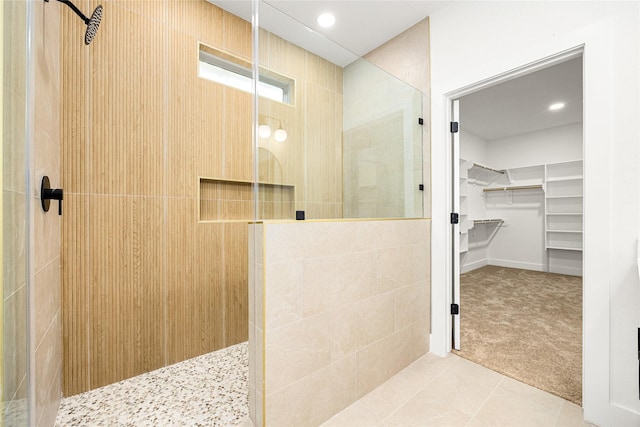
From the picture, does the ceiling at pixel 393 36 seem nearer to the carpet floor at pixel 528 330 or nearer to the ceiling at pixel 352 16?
the ceiling at pixel 352 16

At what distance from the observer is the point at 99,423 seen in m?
1.43

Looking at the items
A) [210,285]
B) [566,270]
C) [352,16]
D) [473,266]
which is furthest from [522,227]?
[210,285]

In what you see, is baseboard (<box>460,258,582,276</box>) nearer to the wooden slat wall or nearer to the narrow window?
the wooden slat wall

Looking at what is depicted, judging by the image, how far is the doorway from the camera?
219 cm

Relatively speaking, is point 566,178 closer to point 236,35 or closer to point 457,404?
point 457,404

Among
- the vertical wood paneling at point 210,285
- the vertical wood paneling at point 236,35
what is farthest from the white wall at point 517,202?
the vertical wood paneling at point 210,285

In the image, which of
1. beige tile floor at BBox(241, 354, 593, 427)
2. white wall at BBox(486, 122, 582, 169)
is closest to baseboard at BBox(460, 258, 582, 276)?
white wall at BBox(486, 122, 582, 169)

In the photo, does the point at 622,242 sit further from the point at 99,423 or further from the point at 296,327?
the point at 99,423

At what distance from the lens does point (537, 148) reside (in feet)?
16.9

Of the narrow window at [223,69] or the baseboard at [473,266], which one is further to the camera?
the baseboard at [473,266]

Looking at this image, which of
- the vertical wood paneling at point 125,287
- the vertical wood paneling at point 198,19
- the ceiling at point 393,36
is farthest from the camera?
the vertical wood paneling at point 198,19

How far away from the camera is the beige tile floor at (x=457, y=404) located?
1464 mm

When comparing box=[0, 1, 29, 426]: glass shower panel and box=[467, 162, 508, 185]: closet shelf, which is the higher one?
box=[467, 162, 508, 185]: closet shelf

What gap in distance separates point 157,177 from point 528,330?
11.3ft
